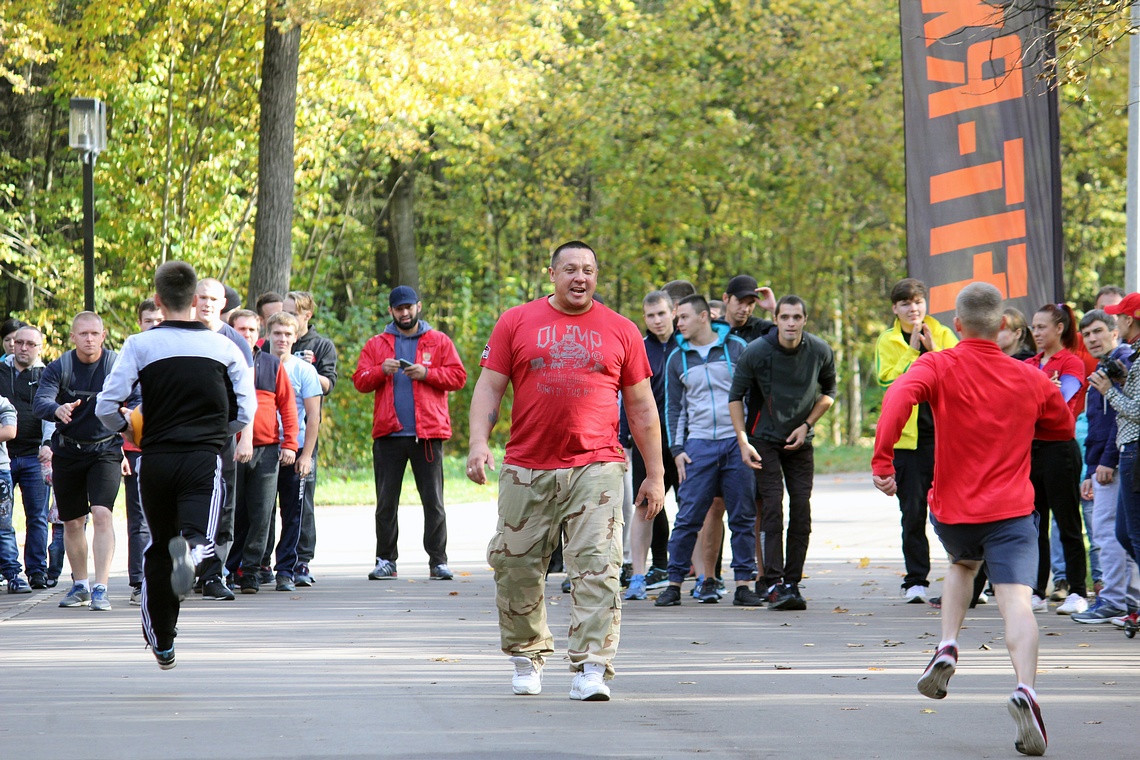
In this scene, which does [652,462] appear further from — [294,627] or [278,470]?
[278,470]

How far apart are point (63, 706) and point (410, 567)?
21.5 feet

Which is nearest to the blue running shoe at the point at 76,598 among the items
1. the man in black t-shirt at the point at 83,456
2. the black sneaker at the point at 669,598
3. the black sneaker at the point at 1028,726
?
the man in black t-shirt at the point at 83,456

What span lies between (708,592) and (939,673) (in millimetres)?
4690

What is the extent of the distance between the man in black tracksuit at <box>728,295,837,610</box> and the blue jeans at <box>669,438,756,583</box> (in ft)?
0.37

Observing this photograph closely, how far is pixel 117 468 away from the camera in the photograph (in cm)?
1098

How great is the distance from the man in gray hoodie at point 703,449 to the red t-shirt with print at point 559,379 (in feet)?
12.1

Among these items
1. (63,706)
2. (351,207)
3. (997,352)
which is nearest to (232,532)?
(63,706)

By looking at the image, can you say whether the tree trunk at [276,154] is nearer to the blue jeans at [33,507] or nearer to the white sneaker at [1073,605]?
the blue jeans at [33,507]

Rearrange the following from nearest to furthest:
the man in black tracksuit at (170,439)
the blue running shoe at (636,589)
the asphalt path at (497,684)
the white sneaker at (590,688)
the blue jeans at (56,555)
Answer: the asphalt path at (497,684), the white sneaker at (590,688), the man in black tracksuit at (170,439), the blue running shoe at (636,589), the blue jeans at (56,555)

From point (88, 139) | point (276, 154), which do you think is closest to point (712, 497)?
point (88, 139)

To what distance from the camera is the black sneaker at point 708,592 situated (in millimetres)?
11023

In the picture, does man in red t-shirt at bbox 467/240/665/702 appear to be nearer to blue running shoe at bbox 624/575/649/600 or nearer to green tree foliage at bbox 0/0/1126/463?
blue running shoe at bbox 624/575/649/600

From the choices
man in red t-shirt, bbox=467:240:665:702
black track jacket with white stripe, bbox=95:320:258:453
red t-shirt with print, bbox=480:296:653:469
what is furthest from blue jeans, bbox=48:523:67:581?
red t-shirt with print, bbox=480:296:653:469

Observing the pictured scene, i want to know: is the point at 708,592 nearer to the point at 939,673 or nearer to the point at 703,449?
the point at 703,449
